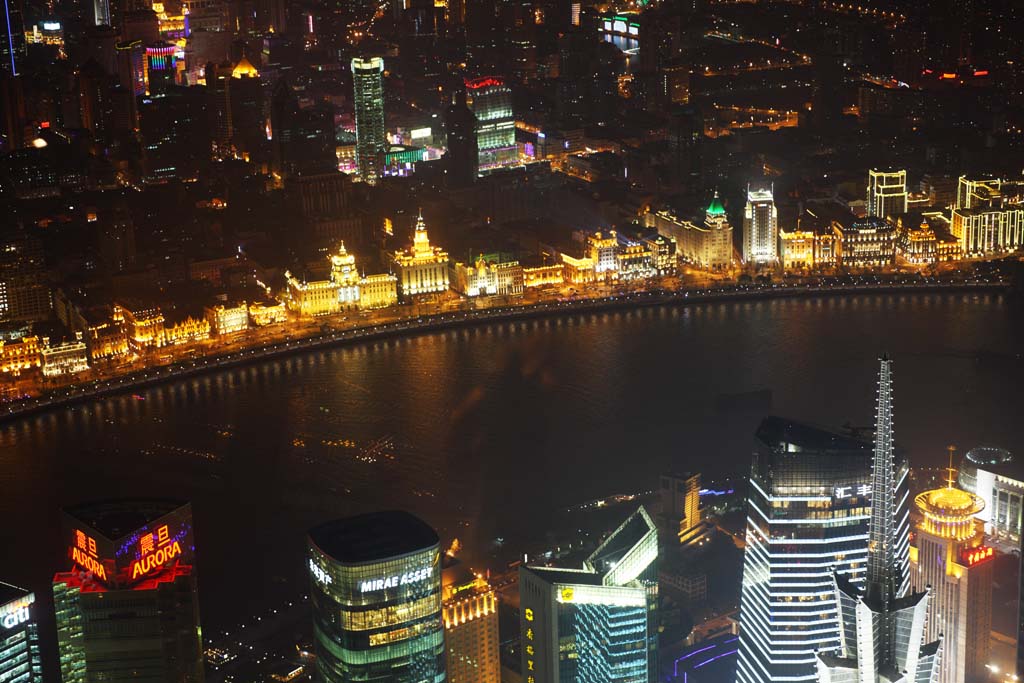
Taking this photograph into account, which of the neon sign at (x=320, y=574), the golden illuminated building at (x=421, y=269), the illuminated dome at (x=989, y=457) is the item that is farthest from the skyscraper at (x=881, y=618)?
the golden illuminated building at (x=421, y=269)

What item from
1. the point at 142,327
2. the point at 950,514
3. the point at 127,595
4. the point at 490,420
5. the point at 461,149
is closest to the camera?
the point at 127,595

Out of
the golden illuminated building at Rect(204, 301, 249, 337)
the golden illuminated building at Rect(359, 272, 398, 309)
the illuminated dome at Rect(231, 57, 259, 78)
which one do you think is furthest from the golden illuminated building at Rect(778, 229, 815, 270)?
the illuminated dome at Rect(231, 57, 259, 78)

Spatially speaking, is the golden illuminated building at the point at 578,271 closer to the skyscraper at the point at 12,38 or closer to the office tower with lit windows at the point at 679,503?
the office tower with lit windows at the point at 679,503

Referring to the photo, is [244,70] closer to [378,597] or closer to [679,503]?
[679,503]

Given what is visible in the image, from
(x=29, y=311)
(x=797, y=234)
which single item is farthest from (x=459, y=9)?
(x=29, y=311)

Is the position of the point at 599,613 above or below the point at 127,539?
below

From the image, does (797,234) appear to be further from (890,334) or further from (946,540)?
(946,540)

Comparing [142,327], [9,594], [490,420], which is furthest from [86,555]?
[142,327]
